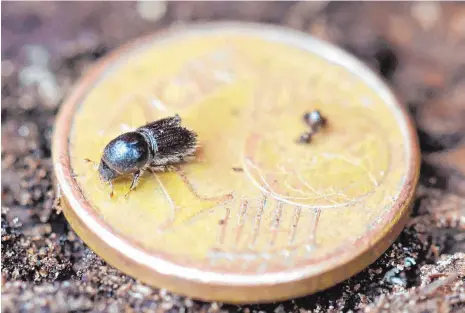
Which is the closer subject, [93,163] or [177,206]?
[177,206]

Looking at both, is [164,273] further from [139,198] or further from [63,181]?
[63,181]

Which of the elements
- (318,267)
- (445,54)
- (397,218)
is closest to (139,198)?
(318,267)

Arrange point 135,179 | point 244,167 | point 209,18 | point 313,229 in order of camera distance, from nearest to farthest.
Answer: point 313,229
point 135,179
point 244,167
point 209,18

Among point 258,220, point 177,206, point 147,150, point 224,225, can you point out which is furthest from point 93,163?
point 258,220

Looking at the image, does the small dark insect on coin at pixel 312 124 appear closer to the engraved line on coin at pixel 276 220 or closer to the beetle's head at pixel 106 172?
the engraved line on coin at pixel 276 220

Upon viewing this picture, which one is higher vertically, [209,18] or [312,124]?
[312,124]

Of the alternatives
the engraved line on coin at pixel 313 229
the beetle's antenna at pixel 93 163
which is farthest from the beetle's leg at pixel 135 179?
the engraved line on coin at pixel 313 229

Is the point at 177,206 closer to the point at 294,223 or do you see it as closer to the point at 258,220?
the point at 258,220

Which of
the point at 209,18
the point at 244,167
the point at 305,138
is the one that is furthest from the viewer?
the point at 209,18
